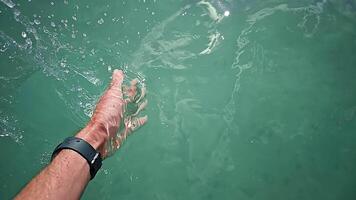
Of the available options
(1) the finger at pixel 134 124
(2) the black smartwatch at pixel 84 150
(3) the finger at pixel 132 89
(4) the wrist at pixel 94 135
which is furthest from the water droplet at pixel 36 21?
(2) the black smartwatch at pixel 84 150

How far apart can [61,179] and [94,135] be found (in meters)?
0.78

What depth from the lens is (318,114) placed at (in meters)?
A: 13.8

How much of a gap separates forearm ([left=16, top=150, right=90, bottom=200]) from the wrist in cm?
37

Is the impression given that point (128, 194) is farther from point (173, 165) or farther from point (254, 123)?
point (254, 123)

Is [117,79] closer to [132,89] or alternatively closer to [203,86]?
[132,89]

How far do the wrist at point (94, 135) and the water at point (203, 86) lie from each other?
6.96 m

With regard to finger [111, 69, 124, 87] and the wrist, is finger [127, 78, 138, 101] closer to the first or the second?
finger [111, 69, 124, 87]

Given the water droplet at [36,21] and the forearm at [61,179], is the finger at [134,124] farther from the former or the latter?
the water droplet at [36,21]

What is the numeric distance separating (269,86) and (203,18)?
196 inches

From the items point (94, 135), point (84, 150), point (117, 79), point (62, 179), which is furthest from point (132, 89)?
point (62, 179)

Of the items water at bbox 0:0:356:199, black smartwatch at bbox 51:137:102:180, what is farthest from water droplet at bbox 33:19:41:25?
black smartwatch at bbox 51:137:102:180

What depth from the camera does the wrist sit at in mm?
3145

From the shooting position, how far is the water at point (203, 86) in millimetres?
10102

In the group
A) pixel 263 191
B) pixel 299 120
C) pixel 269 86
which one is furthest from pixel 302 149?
pixel 269 86
